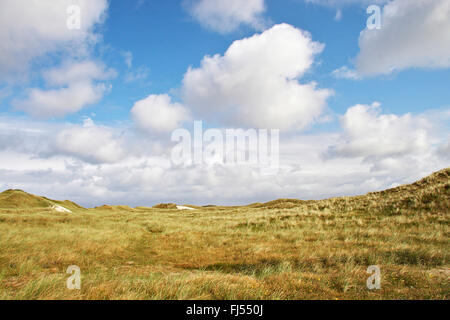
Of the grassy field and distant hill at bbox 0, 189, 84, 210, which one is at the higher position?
distant hill at bbox 0, 189, 84, 210

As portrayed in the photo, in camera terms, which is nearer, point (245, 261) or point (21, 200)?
point (245, 261)

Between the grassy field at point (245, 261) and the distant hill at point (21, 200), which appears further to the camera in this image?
the distant hill at point (21, 200)

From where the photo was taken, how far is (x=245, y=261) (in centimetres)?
1221

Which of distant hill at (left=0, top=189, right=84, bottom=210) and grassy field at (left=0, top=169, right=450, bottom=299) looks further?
distant hill at (left=0, top=189, right=84, bottom=210)

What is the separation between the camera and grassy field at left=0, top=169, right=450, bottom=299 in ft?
20.4

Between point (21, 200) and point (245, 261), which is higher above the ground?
point (21, 200)

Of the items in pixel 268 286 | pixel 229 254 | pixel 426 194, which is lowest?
pixel 229 254

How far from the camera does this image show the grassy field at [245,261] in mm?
6203

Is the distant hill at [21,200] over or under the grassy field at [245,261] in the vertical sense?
over

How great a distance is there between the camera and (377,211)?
28.0 metres
